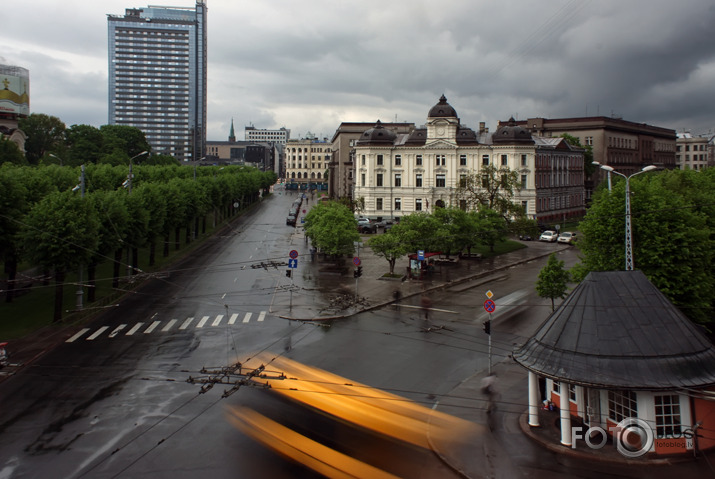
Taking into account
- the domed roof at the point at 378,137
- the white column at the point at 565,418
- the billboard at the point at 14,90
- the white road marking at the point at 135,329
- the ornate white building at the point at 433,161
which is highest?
the billboard at the point at 14,90

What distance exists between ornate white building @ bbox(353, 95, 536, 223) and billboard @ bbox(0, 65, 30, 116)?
93752mm

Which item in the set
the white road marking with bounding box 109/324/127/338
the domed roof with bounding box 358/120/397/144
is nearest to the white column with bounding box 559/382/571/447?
the white road marking with bounding box 109/324/127/338

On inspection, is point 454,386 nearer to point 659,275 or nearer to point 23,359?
point 659,275

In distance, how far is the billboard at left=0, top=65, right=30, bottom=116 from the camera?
442 ft

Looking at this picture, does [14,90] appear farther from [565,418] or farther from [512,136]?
[565,418]

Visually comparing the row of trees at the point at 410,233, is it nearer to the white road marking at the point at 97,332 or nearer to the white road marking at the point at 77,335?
the white road marking at the point at 97,332

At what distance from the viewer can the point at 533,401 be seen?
767 inches

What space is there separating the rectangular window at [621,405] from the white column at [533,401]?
2277 mm

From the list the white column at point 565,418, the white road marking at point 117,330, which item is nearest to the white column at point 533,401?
the white column at point 565,418

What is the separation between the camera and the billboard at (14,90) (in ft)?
442

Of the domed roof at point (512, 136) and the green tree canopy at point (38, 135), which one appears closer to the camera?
the domed roof at point (512, 136)

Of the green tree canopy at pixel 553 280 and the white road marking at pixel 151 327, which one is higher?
the green tree canopy at pixel 553 280

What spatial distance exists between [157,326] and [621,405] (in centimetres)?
2515

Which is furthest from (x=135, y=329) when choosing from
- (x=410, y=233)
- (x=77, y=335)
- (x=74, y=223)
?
(x=410, y=233)
